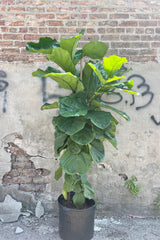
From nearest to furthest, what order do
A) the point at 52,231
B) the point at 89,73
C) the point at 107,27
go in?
the point at 89,73 → the point at 52,231 → the point at 107,27

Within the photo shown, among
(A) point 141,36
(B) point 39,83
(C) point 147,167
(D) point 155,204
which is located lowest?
(D) point 155,204

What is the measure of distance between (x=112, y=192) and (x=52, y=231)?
0.87m

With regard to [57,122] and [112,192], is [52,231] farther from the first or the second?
[57,122]

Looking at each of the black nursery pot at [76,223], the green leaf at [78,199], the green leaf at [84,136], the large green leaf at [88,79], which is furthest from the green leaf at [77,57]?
the black nursery pot at [76,223]

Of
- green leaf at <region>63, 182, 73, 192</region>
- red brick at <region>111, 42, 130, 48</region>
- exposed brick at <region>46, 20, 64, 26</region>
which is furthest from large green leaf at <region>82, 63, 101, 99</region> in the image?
green leaf at <region>63, 182, 73, 192</region>

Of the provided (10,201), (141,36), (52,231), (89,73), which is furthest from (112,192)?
(141,36)

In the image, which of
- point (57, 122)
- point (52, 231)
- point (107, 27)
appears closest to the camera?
point (57, 122)

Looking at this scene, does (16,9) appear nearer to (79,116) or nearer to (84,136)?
(79,116)

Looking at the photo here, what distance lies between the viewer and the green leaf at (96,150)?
7.97 ft

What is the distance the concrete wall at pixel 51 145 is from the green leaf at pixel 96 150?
615 millimetres

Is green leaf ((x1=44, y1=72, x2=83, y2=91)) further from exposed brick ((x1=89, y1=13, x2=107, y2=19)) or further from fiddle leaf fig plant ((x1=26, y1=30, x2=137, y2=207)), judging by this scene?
exposed brick ((x1=89, y1=13, x2=107, y2=19))

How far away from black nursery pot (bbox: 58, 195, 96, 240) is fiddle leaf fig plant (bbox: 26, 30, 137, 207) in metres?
0.10

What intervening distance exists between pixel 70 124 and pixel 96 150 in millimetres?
397

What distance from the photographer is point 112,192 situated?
320 cm
